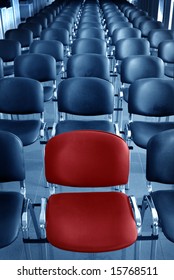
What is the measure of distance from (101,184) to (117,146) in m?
0.26

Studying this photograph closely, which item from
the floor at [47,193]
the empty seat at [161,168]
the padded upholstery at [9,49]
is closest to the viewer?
the empty seat at [161,168]

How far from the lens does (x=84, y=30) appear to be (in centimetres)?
540

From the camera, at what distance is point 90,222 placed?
1662 mm

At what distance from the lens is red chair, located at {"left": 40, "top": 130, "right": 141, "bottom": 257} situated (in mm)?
1627

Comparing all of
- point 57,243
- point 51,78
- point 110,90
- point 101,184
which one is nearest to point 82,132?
point 101,184

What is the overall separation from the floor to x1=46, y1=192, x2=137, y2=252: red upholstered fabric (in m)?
0.27

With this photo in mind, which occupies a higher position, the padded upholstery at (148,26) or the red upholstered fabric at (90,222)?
the padded upholstery at (148,26)

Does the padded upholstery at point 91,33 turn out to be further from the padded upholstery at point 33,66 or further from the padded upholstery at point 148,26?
the padded upholstery at point 33,66

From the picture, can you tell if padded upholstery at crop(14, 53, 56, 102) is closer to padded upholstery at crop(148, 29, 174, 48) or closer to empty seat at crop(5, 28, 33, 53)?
empty seat at crop(5, 28, 33, 53)

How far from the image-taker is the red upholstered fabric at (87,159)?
1.79m

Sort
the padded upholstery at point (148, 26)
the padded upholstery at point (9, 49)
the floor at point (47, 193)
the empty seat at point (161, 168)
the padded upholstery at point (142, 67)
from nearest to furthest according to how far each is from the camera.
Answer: the empty seat at point (161, 168) → the floor at point (47, 193) → the padded upholstery at point (142, 67) → the padded upholstery at point (9, 49) → the padded upholstery at point (148, 26)

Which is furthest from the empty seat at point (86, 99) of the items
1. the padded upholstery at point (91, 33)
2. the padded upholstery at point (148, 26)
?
the padded upholstery at point (148, 26)

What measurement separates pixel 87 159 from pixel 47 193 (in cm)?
93
